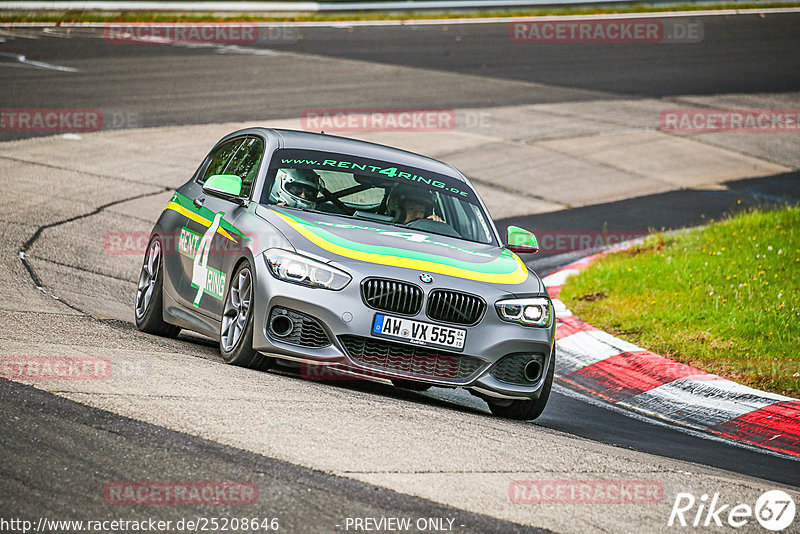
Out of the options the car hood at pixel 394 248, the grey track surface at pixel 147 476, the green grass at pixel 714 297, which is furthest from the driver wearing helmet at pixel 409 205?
the grey track surface at pixel 147 476

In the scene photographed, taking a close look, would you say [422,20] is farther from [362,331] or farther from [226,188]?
[362,331]

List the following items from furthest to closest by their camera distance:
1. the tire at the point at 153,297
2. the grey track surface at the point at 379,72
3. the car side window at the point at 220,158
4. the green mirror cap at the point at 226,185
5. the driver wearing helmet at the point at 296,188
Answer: the grey track surface at the point at 379,72
the car side window at the point at 220,158
the tire at the point at 153,297
the driver wearing helmet at the point at 296,188
the green mirror cap at the point at 226,185

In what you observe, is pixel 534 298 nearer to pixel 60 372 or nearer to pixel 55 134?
pixel 60 372

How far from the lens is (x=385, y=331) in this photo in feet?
23.3

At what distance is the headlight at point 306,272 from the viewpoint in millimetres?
7117

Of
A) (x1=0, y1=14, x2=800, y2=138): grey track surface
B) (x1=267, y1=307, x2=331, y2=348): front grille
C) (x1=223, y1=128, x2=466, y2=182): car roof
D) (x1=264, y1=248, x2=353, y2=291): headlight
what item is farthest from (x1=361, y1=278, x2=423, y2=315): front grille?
(x1=0, y1=14, x2=800, y2=138): grey track surface

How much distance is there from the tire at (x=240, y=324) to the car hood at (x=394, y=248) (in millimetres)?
407

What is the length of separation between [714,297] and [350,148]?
425 centimetres

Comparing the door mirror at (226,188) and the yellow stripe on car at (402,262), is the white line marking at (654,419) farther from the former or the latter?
the door mirror at (226,188)

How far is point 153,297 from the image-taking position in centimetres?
914

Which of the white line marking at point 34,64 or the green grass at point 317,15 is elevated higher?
the green grass at point 317,15

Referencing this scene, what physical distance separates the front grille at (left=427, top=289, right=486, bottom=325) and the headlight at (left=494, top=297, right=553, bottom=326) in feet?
0.44

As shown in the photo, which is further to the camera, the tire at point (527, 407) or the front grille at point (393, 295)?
the tire at point (527, 407)

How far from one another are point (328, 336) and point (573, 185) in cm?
Result: 1154
